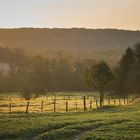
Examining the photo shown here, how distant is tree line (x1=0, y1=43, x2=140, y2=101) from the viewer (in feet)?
339

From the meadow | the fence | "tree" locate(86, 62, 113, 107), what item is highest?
"tree" locate(86, 62, 113, 107)

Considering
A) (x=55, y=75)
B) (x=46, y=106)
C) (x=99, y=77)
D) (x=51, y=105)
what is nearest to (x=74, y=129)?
(x=46, y=106)

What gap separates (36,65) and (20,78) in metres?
11.2

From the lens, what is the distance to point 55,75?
14725cm

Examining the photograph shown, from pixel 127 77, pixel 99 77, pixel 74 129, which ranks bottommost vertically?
pixel 74 129

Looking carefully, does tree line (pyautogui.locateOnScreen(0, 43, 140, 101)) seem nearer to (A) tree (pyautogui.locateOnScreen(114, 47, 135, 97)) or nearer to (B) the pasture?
(A) tree (pyautogui.locateOnScreen(114, 47, 135, 97))

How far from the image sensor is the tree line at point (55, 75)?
103 metres

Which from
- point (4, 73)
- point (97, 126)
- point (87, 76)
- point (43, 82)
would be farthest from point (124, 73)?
point (97, 126)

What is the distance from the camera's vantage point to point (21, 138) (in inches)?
1209

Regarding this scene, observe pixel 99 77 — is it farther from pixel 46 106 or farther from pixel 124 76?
pixel 124 76

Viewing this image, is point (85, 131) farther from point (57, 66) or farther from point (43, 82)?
point (57, 66)

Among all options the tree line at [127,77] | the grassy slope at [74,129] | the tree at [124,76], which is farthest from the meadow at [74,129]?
the tree at [124,76]

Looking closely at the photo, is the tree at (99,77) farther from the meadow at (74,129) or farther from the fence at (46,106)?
the meadow at (74,129)

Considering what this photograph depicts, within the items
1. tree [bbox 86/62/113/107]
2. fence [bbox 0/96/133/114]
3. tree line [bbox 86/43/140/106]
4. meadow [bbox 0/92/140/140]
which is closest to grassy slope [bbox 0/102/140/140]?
meadow [bbox 0/92/140/140]
